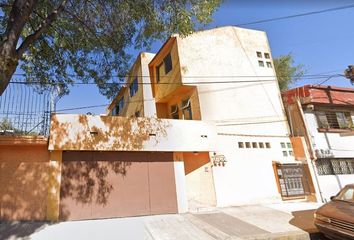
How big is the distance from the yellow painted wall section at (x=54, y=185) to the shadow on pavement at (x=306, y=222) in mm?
8298

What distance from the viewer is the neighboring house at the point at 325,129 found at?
1315 centimetres

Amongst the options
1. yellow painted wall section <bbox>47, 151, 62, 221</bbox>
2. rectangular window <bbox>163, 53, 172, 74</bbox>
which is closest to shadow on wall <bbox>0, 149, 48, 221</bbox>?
yellow painted wall section <bbox>47, 151, 62, 221</bbox>

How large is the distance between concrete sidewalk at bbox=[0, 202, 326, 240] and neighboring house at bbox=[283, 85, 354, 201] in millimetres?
4450

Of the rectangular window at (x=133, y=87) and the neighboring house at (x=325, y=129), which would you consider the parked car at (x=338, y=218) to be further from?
the rectangular window at (x=133, y=87)

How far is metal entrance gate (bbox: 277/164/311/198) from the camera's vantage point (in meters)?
12.1

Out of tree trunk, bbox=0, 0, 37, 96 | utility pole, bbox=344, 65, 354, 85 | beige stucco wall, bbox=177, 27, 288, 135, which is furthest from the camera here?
utility pole, bbox=344, 65, 354, 85

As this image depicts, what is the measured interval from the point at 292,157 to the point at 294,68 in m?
13.9

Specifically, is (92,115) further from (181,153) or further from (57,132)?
(181,153)

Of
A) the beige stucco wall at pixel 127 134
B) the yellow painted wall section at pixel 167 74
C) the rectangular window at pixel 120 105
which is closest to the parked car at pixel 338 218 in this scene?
the beige stucco wall at pixel 127 134

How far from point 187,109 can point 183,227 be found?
698cm

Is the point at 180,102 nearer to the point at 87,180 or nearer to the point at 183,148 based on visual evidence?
the point at 183,148

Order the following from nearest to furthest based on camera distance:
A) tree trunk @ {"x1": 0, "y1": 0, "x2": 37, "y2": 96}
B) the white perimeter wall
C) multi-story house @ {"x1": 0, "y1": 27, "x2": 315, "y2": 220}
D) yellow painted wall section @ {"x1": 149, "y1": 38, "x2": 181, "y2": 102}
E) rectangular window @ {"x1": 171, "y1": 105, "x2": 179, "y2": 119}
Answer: tree trunk @ {"x1": 0, "y1": 0, "x2": 37, "y2": 96} < multi-story house @ {"x1": 0, "y1": 27, "x2": 315, "y2": 220} < the white perimeter wall < yellow painted wall section @ {"x1": 149, "y1": 38, "x2": 181, "y2": 102} < rectangular window @ {"x1": 171, "y1": 105, "x2": 179, "y2": 119}

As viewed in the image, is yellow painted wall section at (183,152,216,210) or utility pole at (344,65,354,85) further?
utility pole at (344,65,354,85)

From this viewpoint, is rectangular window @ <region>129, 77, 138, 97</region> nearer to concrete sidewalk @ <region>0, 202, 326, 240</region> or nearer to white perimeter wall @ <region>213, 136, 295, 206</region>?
white perimeter wall @ <region>213, 136, 295, 206</region>
